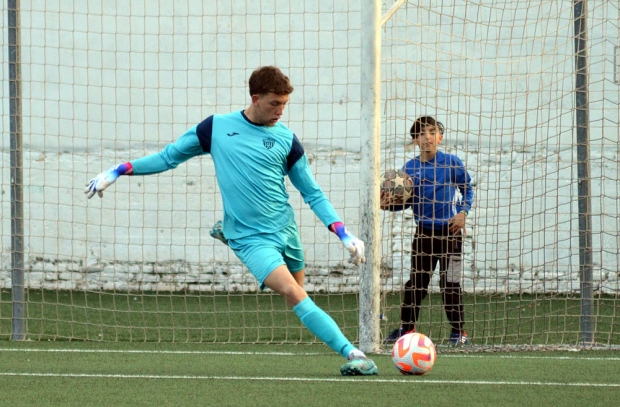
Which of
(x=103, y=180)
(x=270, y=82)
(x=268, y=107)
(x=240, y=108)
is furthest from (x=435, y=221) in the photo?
(x=240, y=108)

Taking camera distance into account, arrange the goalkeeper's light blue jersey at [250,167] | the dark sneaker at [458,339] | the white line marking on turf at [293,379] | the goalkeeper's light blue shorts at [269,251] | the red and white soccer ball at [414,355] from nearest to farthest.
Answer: the white line marking on turf at [293,379], the red and white soccer ball at [414,355], the goalkeeper's light blue shorts at [269,251], the goalkeeper's light blue jersey at [250,167], the dark sneaker at [458,339]

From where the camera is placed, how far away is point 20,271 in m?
7.86

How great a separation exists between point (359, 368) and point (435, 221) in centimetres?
232

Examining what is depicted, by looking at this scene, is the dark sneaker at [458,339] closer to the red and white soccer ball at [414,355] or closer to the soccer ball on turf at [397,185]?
the soccer ball on turf at [397,185]

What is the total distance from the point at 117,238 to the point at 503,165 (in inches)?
180

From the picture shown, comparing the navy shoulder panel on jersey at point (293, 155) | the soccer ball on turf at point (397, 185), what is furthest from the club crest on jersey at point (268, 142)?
the soccer ball on turf at point (397, 185)

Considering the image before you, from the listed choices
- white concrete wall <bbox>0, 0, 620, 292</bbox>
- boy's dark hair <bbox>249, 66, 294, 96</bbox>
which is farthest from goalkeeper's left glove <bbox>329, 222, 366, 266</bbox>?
white concrete wall <bbox>0, 0, 620, 292</bbox>

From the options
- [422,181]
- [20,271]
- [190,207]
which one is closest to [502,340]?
[422,181]

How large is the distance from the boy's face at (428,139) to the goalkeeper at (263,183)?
1.86 m

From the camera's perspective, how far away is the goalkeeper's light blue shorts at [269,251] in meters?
5.42

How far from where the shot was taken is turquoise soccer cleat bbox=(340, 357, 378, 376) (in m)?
5.30

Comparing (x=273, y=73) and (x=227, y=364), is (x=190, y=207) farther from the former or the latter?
(x=273, y=73)

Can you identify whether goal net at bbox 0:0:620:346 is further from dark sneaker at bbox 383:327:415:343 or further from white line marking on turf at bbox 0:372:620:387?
white line marking on turf at bbox 0:372:620:387

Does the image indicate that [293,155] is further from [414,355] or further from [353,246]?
[414,355]
